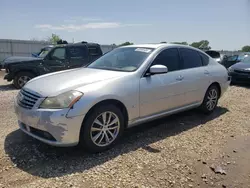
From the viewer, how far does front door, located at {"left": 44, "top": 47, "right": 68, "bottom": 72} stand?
9.34m

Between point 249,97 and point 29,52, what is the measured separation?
59.6ft

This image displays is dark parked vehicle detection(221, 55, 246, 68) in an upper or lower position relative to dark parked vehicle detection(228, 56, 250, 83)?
upper

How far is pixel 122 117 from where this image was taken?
3.73 metres

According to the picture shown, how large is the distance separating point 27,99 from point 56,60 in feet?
20.4

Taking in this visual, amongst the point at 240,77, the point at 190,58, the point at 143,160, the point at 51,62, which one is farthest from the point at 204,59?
the point at 51,62

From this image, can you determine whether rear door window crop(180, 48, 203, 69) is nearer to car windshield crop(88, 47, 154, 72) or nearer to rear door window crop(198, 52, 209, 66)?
rear door window crop(198, 52, 209, 66)

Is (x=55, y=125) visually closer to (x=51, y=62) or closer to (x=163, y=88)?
(x=163, y=88)

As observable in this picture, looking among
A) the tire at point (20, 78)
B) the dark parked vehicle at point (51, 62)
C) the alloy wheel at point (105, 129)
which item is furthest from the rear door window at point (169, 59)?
the tire at point (20, 78)

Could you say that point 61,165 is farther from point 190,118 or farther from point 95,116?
point 190,118

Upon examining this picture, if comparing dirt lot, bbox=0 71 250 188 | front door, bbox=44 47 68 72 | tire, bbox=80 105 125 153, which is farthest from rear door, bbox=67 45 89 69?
tire, bbox=80 105 125 153

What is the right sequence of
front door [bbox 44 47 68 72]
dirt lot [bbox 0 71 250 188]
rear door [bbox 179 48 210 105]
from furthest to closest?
front door [bbox 44 47 68 72]
rear door [bbox 179 48 210 105]
dirt lot [bbox 0 71 250 188]

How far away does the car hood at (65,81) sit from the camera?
337 centimetres

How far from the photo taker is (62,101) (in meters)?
3.20

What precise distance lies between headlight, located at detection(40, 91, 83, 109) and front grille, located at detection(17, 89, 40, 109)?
21cm
